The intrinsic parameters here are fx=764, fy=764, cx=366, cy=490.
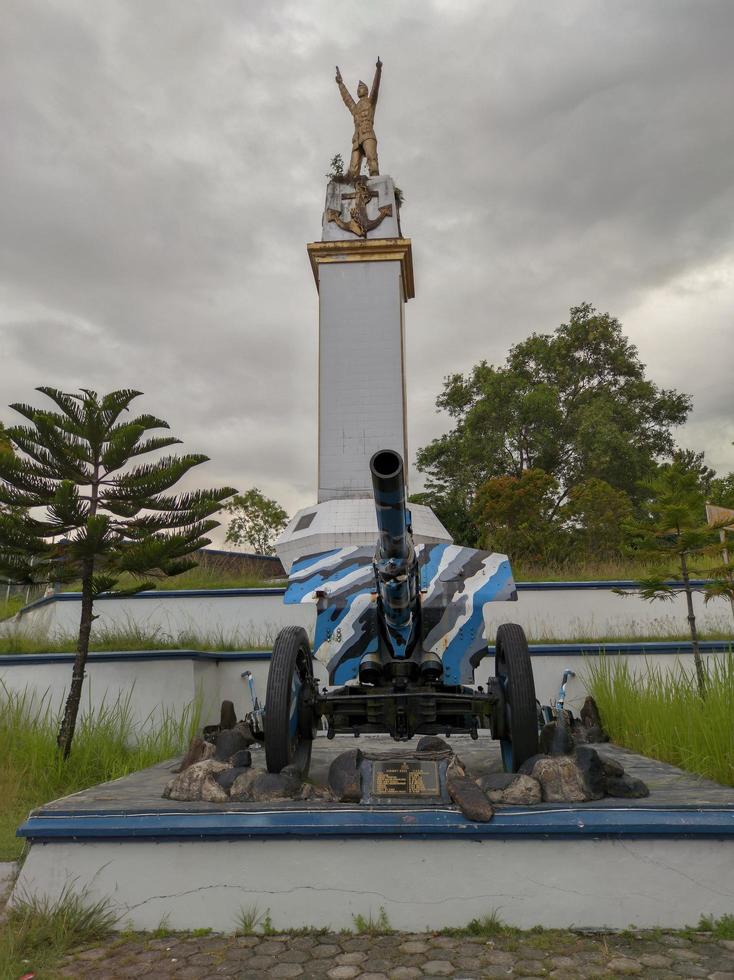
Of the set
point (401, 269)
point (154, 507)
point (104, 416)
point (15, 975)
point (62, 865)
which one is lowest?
point (15, 975)

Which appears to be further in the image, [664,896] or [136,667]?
[136,667]

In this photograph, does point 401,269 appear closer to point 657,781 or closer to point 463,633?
point 463,633

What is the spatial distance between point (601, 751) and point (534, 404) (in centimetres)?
2007

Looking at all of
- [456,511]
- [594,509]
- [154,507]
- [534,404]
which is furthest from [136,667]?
[534,404]

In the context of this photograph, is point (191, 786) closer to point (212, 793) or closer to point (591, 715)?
point (212, 793)

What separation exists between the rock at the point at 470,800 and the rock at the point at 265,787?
87 cm

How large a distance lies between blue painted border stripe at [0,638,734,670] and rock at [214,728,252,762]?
1643mm

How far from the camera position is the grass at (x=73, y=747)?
5.32 metres

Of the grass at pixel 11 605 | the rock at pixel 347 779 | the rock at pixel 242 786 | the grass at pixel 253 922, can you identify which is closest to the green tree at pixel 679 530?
the rock at pixel 347 779

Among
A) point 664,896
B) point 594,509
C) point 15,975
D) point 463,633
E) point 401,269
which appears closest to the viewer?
point 15,975

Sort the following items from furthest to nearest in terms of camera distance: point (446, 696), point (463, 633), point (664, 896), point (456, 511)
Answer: point (456, 511) < point (463, 633) < point (446, 696) < point (664, 896)

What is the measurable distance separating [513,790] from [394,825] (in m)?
0.73

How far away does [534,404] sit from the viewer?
2495cm

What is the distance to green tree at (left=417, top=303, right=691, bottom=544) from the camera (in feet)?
81.0
